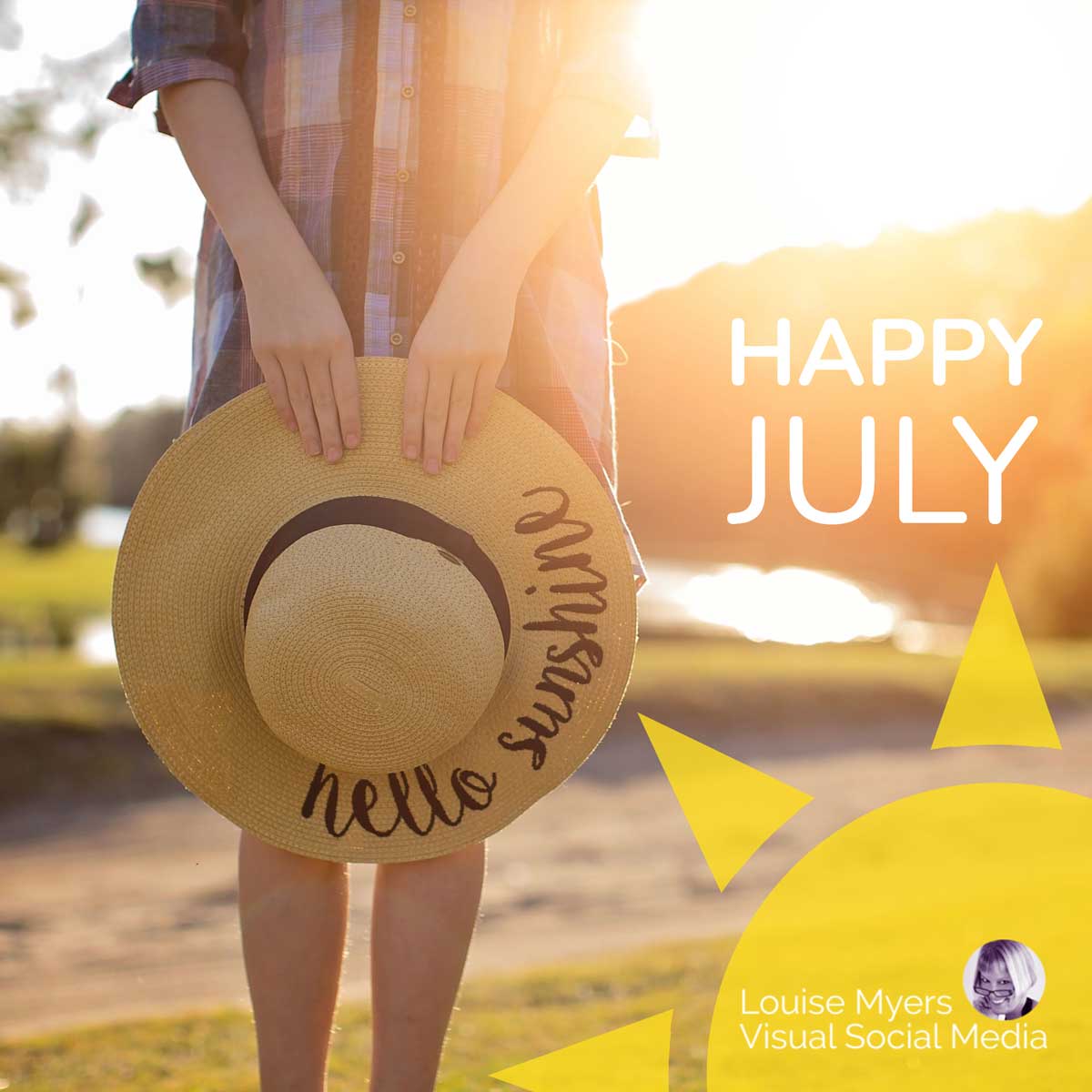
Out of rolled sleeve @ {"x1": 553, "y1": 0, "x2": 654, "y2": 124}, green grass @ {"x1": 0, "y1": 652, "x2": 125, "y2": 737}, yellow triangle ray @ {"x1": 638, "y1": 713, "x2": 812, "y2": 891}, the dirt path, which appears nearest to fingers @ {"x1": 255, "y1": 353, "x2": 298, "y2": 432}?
rolled sleeve @ {"x1": 553, "y1": 0, "x2": 654, "y2": 124}

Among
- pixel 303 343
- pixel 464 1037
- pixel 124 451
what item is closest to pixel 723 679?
pixel 464 1037

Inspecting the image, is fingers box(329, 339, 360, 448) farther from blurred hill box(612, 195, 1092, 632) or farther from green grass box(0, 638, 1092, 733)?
blurred hill box(612, 195, 1092, 632)

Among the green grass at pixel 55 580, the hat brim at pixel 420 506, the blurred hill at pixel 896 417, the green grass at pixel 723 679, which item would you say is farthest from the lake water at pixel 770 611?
the hat brim at pixel 420 506

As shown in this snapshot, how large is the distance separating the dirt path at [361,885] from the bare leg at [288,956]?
7.28 feet

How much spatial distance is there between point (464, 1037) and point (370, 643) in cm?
178

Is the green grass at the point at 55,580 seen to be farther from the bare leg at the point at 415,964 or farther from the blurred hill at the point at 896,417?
the bare leg at the point at 415,964

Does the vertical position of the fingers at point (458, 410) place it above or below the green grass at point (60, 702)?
below

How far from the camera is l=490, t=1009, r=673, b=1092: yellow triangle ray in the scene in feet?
7.54

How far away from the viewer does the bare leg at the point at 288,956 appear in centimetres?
140

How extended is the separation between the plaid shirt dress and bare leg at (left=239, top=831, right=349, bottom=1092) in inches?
21.9

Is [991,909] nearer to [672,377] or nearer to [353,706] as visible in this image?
[353,706]

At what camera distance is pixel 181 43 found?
1.38 meters

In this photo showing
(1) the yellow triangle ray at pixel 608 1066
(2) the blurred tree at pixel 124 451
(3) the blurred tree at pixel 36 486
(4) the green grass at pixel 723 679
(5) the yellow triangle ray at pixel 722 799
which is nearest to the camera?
(1) the yellow triangle ray at pixel 608 1066

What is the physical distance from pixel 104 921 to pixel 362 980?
135 cm
